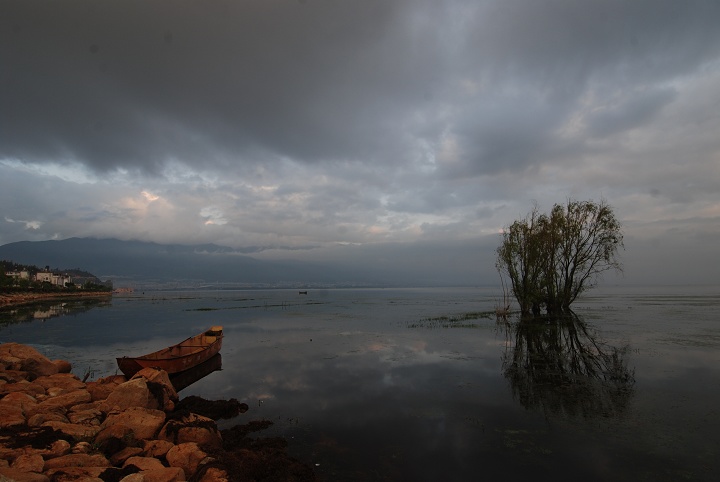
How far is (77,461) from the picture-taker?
8430mm

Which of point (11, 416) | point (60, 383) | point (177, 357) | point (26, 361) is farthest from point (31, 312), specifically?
point (11, 416)

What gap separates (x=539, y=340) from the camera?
29.2m

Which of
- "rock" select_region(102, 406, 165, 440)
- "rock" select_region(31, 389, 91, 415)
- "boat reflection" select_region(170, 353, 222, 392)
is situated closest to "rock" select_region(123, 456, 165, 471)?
"rock" select_region(102, 406, 165, 440)

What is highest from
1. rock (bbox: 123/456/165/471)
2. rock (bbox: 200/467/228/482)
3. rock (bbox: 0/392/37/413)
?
rock (bbox: 0/392/37/413)

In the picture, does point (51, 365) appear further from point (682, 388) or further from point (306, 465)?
point (682, 388)

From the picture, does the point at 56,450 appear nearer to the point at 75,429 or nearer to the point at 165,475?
the point at 75,429

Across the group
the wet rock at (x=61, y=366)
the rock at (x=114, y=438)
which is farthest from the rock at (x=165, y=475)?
the wet rock at (x=61, y=366)

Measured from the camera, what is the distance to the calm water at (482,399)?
1003 centimetres

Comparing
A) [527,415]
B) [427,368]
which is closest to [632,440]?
[527,415]

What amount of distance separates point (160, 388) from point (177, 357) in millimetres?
7206

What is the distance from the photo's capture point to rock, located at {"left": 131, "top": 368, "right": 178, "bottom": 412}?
13.5m

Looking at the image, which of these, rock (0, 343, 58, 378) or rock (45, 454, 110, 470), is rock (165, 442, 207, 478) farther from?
rock (0, 343, 58, 378)

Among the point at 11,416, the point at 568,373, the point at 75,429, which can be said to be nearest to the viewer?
the point at 75,429

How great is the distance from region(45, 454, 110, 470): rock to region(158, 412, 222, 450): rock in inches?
75.0
